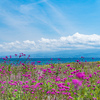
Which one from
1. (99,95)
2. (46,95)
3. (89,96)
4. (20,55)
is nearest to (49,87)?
(46,95)

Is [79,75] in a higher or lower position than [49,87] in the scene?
higher

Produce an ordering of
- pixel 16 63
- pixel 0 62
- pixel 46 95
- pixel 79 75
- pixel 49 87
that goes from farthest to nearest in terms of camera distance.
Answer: pixel 0 62
pixel 16 63
pixel 49 87
pixel 46 95
pixel 79 75

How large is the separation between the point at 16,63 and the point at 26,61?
89 centimetres

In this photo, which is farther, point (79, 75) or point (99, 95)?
point (99, 95)

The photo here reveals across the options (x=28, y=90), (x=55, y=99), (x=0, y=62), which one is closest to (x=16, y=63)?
(x=0, y=62)

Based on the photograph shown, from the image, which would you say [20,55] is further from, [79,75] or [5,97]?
[79,75]

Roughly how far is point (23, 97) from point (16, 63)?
6.37 meters

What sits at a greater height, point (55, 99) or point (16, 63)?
point (16, 63)

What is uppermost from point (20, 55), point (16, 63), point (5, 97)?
point (20, 55)

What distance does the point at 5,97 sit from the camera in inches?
179

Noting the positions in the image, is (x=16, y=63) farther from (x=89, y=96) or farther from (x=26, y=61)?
(x=89, y=96)

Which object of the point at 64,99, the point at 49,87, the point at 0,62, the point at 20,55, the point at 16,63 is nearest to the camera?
the point at 64,99

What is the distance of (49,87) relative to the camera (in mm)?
5000

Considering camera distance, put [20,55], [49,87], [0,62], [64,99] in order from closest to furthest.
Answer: [64,99]
[49,87]
[20,55]
[0,62]
